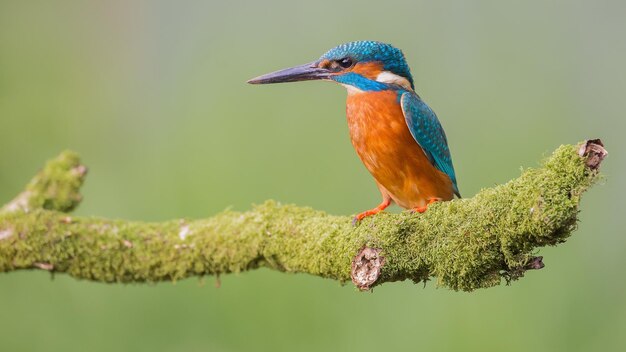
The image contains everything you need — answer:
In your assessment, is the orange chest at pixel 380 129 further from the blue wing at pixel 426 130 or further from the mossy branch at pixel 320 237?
the mossy branch at pixel 320 237

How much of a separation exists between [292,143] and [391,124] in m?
1.38

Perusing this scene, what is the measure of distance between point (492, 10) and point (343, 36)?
2.94ft

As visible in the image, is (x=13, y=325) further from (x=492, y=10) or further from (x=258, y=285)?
(x=492, y=10)

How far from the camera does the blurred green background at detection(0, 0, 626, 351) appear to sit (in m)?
3.52

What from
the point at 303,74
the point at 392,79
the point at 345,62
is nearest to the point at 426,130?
the point at 392,79

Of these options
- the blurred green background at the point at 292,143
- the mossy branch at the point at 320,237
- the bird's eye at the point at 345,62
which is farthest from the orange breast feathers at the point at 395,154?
the blurred green background at the point at 292,143

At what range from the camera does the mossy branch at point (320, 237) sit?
70.5 inches

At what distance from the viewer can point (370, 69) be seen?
114 inches

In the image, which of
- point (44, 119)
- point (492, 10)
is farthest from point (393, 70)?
point (44, 119)

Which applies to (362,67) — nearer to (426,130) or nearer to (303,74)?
(303,74)

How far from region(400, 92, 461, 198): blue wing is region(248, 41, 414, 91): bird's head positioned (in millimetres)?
130

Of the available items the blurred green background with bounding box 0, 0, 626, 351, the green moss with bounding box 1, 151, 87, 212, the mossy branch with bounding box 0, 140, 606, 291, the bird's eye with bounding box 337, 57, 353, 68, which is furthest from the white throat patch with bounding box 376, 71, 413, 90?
the green moss with bounding box 1, 151, 87, 212

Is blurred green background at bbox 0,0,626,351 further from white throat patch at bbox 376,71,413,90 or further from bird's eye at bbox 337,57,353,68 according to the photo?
bird's eye at bbox 337,57,353,68

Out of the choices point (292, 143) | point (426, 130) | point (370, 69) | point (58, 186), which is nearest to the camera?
point (426, 130)
